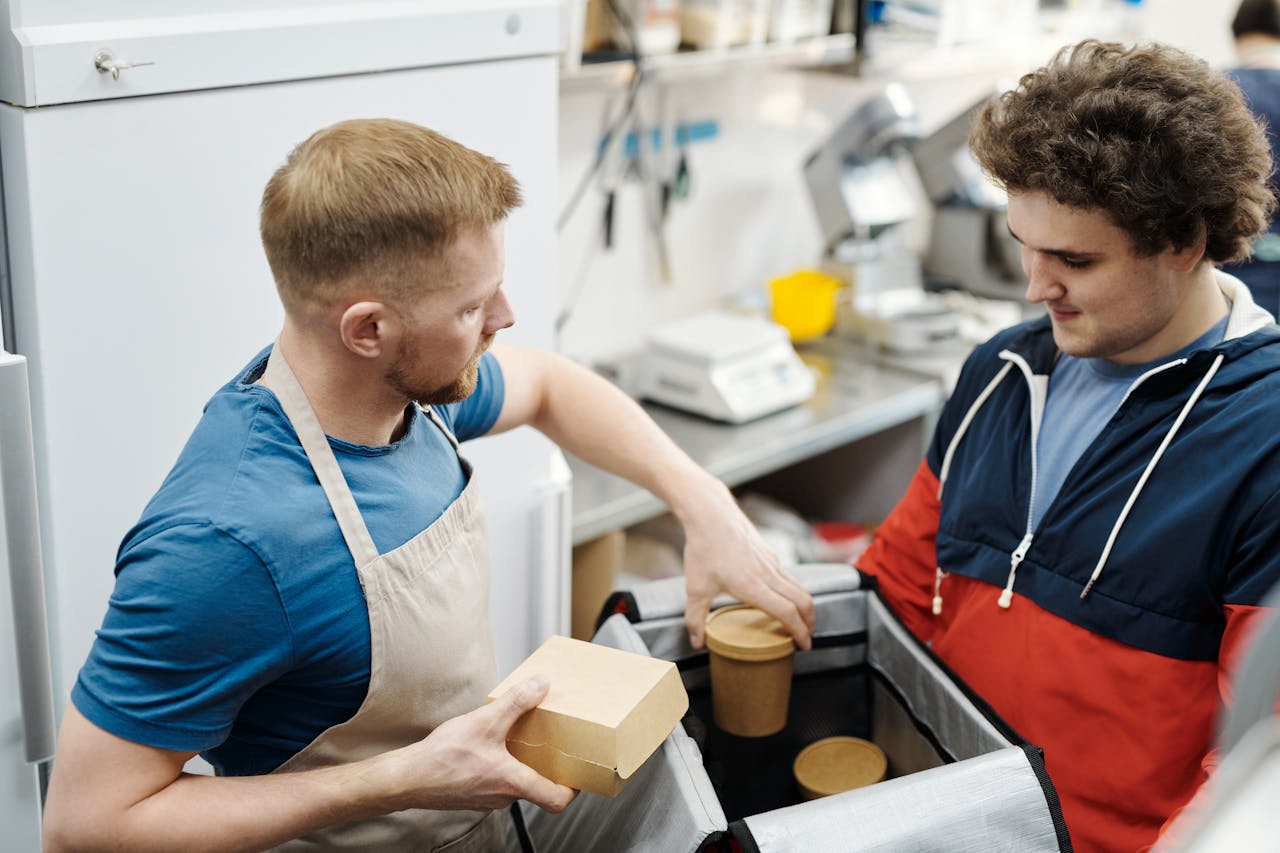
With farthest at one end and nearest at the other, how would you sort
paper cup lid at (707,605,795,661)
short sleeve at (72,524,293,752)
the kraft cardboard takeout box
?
paper cup lid at (707,605,795,661) < the kraft cardboard takeout box < short sleeve at (72,524,293,752)

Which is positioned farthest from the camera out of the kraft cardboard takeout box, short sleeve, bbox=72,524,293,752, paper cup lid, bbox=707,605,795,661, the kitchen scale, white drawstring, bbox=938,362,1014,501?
the kitchen scale

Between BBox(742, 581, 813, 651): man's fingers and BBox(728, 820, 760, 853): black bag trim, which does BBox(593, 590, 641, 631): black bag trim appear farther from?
BBox(728, 820, 760, 853): black bag trim

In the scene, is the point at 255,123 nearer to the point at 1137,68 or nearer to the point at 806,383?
the point at 1137,68

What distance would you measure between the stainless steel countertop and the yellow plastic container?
0.05 m

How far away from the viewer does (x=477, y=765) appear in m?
1.17

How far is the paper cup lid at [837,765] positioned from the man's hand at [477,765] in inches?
14.9

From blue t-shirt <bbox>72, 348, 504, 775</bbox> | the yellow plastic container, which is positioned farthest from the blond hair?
the yellow plastic container

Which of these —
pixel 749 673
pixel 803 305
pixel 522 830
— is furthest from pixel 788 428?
pixel 522 830

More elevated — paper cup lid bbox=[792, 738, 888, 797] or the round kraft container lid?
the round kraft container lid

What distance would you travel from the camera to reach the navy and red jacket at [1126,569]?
1352mm

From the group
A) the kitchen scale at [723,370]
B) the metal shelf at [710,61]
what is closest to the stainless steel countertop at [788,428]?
the kitchen scale at [723,370]

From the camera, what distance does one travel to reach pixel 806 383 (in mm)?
3010

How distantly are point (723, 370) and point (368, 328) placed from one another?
1.74 meters

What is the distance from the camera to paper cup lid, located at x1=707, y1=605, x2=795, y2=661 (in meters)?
1.46
